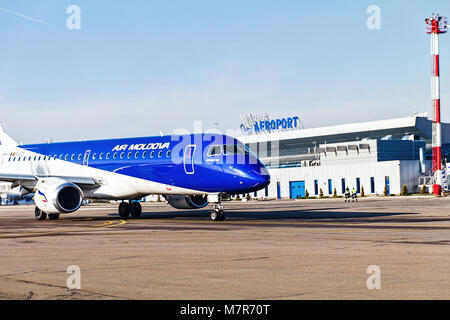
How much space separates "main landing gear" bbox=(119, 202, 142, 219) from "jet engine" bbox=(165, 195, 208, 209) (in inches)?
105

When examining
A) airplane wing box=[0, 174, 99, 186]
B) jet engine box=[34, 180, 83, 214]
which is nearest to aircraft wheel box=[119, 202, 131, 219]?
airplane wing box=[0, 174, 99, 186]

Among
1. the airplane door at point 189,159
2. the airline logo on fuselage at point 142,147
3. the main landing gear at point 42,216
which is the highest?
the airline logo on fuselage at point 142,147

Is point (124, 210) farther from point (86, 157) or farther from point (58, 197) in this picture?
point (58, 197)

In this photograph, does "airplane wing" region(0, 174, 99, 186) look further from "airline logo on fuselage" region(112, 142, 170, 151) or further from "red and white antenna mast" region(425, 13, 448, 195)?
"red and white antenna mast" region(425, 13, 448, 195)

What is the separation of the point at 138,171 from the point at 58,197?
14.0 ft

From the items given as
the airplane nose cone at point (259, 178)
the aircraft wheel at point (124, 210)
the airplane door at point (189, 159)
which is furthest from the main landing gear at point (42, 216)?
the airplane nose cone at point (259, 178)

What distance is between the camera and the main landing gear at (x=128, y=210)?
3722 centimetres

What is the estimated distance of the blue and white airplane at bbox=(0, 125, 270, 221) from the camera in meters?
29.5

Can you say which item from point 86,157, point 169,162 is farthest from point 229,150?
point 86,157

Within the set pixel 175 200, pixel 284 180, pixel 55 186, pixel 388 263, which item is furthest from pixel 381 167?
pixel 388 263

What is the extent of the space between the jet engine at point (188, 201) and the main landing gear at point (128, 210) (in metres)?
2.66

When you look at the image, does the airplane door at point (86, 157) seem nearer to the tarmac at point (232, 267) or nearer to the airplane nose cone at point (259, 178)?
the airplane nose cone at point (259, 178)
